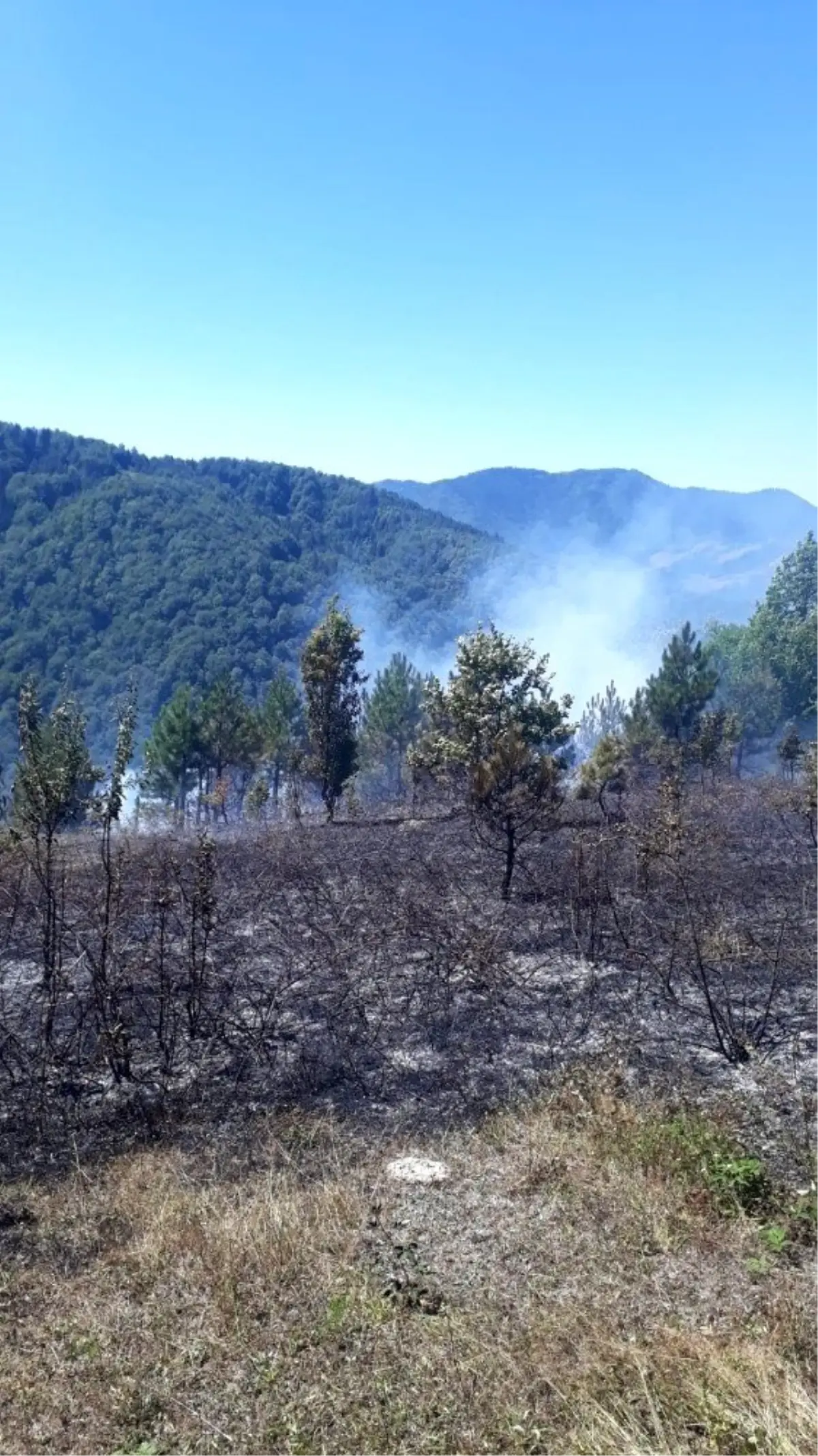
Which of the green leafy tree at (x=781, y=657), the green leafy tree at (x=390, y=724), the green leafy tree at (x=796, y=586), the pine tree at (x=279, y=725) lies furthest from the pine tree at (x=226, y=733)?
the green leafy tree at (x=796, y=586)

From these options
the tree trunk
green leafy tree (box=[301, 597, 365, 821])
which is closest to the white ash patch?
the tree trunk

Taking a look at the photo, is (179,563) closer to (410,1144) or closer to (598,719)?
(598,719)

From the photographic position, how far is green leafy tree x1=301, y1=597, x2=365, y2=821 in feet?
72.9

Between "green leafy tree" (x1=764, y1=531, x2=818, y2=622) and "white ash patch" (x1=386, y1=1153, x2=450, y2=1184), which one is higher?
"green leafy tree" (x1=764, y1=531, x2=818, y2=622)

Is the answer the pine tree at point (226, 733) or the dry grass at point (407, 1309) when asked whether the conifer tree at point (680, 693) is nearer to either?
the pine tree at point (226, 733)

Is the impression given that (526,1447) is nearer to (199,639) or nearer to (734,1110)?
(734,1110)

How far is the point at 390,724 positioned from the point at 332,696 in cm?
1722

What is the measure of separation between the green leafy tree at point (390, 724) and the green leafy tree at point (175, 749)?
8.25 meters

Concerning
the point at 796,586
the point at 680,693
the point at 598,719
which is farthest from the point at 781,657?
the point at 598,719

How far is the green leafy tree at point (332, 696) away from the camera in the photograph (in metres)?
22.2

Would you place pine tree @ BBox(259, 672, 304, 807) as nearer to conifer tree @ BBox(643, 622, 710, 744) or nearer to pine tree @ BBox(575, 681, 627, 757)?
conifer tree @ BBox(643, 622, 710, 744)

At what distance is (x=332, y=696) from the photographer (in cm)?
2323

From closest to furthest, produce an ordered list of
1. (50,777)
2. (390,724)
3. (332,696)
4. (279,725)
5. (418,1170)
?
(418,1170)
(50,777)
(332,696)
(279,725)
(390,724)

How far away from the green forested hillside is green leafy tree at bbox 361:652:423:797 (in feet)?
119
